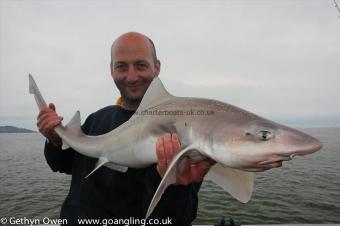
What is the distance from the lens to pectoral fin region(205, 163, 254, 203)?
8.75ft

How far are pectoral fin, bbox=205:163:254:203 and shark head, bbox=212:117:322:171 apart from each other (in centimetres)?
58

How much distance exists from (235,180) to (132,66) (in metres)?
1.89

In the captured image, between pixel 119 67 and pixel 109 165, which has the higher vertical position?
pixel 119 67

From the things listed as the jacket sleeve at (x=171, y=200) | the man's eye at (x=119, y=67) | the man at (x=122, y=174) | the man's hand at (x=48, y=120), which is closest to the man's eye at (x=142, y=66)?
the man at (x=122, y=174)

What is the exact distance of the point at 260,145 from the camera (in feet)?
6.70

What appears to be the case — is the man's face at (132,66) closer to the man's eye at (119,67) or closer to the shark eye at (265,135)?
the man's eye at (119,67)

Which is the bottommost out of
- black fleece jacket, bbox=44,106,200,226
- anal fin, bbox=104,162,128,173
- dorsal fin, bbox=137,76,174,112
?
black fleece jacket, bbox=44,106,200,226

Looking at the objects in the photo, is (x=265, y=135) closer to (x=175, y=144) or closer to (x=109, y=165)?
(x=175, y=144)

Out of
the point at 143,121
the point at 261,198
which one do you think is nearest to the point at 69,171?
the point at 143,121

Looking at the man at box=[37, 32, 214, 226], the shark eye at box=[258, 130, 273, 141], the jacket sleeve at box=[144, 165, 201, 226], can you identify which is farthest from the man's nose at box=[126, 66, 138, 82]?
the shark eye at box=[258, 130, 273, 141]

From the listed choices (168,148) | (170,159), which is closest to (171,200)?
(170,159)

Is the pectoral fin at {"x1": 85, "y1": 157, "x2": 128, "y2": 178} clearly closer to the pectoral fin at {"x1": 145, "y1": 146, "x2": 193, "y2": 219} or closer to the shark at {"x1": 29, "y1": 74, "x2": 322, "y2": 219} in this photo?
the shark at {"x1": 29, "y1": 74, "x2": 322, "y2": 219}

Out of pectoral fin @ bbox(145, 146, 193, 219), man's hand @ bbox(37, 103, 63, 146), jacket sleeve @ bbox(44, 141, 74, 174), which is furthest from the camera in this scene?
jacket sleeve @ bbox(44, 141, 74, 174)

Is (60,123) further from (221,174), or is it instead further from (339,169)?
(339,169)
